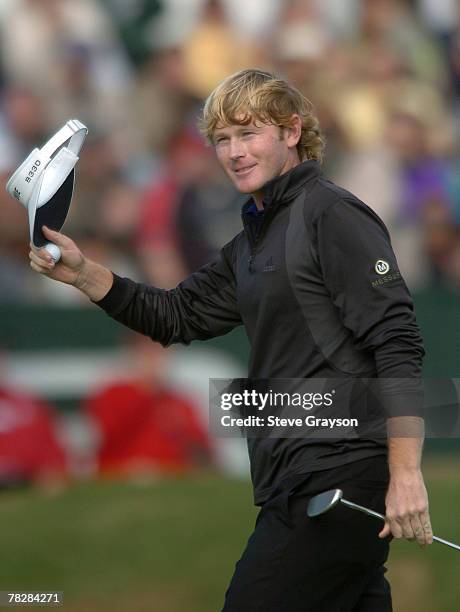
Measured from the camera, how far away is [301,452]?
3807 mm

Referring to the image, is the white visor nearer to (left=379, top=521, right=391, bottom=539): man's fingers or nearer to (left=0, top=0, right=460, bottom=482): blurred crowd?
(left=379, top=521, right=391, bottom=539): man's fingers

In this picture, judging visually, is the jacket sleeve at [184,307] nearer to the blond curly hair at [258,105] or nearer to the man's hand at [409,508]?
the blond curly hair at [258,105]

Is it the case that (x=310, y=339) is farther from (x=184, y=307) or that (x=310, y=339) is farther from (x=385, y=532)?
(x=184, y=307)

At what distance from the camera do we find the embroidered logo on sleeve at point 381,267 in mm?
3664

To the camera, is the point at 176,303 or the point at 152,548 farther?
the point at 152,548

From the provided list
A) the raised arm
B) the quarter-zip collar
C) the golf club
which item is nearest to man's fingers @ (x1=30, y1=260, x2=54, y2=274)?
the raised arm

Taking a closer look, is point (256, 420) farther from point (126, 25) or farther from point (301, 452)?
point (126, 25)

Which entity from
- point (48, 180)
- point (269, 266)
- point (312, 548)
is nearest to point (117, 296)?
point (48, 180)

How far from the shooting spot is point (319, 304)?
377cm

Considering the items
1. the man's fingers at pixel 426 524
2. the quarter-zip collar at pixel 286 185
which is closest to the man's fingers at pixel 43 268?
the quarter-zip collar at pixel 286 185

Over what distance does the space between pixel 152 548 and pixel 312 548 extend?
3.62 metres

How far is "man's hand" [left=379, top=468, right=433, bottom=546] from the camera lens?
349 centimetres

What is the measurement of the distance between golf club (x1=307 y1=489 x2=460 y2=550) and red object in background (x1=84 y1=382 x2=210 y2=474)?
4.81 meters

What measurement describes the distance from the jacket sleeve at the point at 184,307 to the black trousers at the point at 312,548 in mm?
787
